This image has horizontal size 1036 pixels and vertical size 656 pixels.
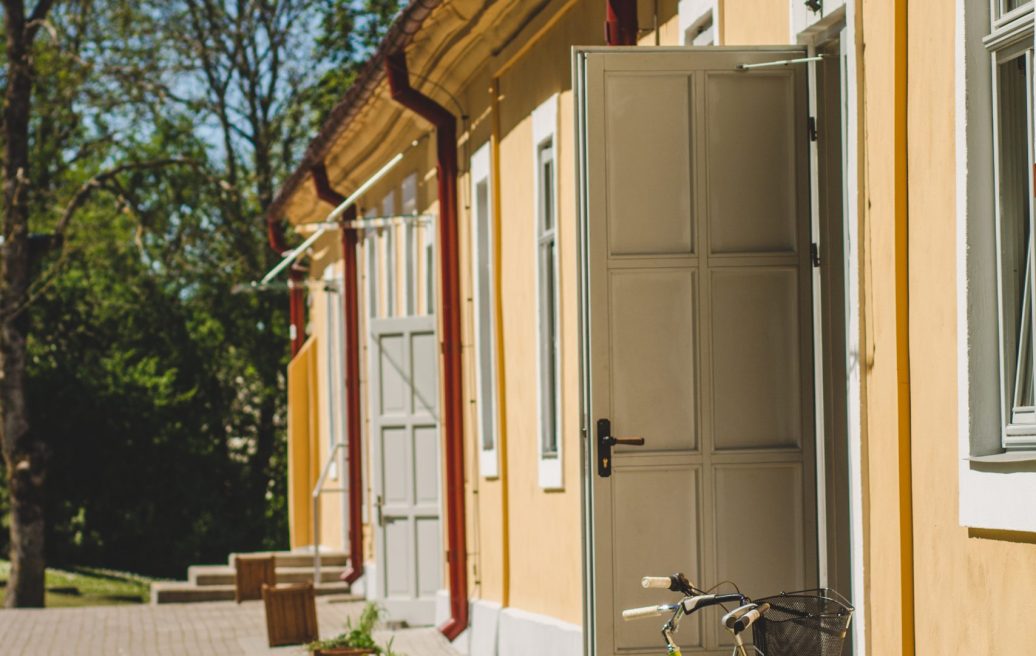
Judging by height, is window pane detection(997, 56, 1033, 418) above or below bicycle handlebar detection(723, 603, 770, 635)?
above

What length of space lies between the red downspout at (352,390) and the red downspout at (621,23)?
390 inches

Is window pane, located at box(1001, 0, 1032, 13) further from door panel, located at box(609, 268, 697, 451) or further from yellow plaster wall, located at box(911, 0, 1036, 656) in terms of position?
door panel, located at box(609, 268, 697, 451)

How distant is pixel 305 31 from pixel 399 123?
2019cm

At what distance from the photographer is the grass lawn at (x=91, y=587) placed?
29523 mm

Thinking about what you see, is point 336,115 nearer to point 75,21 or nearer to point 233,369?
point 75,21

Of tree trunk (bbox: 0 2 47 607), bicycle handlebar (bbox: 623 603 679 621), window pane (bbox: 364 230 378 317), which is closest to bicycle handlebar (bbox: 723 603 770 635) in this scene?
bicycle handlebar (bbox: 623 603 679 621)

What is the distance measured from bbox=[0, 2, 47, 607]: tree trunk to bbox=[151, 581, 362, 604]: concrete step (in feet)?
19.2

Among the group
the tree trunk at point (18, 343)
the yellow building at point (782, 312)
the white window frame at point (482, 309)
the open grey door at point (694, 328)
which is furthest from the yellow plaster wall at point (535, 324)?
the tree trunk at point (18, 343)

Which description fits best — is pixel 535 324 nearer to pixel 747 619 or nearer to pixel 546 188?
pixel 546 188

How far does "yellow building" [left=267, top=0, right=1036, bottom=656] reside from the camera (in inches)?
224

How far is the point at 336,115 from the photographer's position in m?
16.3

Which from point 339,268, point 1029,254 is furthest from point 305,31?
point 1029,254

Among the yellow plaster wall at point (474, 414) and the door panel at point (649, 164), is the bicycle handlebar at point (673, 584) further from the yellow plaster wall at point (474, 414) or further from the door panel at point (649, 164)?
the yellow plaster wall at point (474, 414)

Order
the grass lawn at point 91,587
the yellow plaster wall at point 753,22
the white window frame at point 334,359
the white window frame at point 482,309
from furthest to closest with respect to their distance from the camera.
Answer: the grass lawn at point 91,587 → the white window frame at point 334,359 → the white window frame at point 482,309 → the yellow plaster wall at point 753,22
